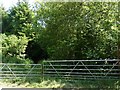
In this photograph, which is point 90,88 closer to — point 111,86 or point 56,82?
point 111,86

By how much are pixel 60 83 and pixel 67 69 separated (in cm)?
35

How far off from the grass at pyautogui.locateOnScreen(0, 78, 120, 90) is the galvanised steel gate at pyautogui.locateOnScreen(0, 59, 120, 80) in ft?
0.37

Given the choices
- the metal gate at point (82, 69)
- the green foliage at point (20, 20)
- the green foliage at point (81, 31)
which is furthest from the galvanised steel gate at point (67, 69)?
the green foliage at point (20, 20)

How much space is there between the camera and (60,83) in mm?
3312

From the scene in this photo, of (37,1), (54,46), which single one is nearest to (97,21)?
(54,46)

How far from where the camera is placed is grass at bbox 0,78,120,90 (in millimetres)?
3197

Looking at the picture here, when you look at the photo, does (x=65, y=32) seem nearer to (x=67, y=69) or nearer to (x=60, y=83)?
(x=67, y=69)

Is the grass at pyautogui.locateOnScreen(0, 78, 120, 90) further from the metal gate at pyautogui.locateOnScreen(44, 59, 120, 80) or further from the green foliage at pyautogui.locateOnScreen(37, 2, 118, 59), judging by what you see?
the green foliage at pyautogui.locateOnScreen(37, 2, 118, 59)

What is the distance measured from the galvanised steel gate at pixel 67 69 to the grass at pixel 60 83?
0.37 feet

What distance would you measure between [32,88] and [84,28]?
1396mm

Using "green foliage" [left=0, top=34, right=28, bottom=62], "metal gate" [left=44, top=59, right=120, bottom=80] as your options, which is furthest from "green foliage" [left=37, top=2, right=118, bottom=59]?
"green foliage" [left=0, top=34, right=28, bottom=62]

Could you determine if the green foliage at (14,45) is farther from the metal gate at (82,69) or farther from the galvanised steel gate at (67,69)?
the metal gate at (82,69)

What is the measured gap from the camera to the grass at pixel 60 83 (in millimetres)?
3197

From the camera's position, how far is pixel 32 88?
10.5ft
